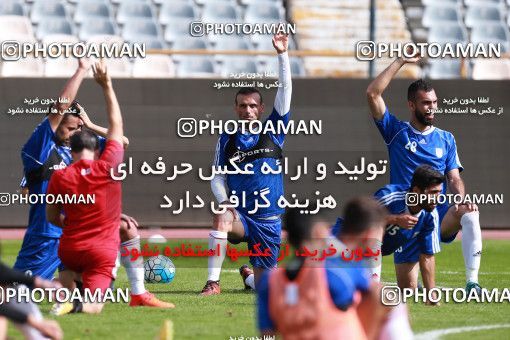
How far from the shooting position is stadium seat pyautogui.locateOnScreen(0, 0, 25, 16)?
22.7 metres

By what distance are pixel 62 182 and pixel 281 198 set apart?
2.97 meters

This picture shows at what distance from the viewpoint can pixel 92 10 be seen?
2333 cm

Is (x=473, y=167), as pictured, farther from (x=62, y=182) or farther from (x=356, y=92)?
(x=62, y=182)

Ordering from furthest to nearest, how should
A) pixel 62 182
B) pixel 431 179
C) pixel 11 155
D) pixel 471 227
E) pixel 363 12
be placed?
pixel 363 12, pixel 11 155, pixel 471 227, pixel 431 179, pixel 62 182

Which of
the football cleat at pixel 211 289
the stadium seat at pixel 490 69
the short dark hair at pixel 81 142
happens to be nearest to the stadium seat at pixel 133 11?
the stadium seat at pixel 490 69

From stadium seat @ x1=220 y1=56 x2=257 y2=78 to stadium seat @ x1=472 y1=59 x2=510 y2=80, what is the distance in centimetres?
402

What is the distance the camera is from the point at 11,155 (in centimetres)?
2039

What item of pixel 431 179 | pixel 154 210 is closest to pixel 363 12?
pixel 154 210

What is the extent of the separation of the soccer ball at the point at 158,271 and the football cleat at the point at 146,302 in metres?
2.74

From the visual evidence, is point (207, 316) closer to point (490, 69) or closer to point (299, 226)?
point (299, 226)

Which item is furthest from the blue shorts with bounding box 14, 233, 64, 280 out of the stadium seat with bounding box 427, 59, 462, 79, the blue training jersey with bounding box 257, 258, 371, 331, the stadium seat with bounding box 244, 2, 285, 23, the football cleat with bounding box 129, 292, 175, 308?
the stadium seat with bounding box 427, 59, 462, 79

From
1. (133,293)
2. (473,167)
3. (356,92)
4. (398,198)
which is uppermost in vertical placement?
(356,92)

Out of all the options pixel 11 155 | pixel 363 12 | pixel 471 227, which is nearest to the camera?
pixel 471 227

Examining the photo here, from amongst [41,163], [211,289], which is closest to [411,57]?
[211,289]
